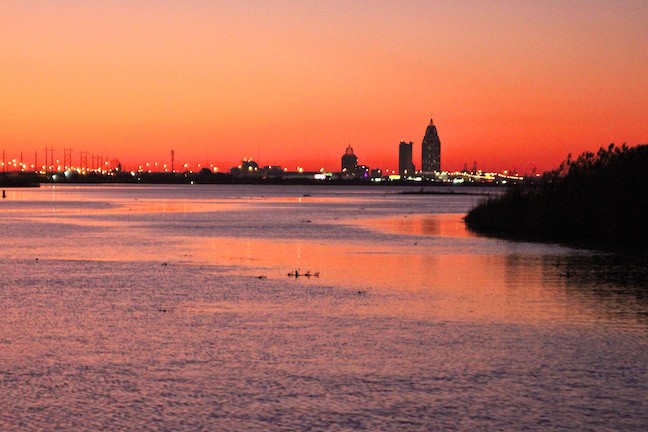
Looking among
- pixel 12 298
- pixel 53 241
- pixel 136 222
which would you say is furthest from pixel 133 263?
pixel 136 222

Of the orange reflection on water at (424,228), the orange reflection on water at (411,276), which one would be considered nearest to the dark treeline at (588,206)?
the orange reflection on water at (424,228)

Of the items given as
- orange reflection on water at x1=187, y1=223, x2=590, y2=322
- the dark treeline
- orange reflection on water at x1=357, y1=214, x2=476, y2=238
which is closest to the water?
orange reflection on water at x1=187, y1=223, x2=590, y2=322

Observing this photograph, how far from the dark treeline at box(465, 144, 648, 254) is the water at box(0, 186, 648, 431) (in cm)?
1191

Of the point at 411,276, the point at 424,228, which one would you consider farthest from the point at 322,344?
the point at 424,228

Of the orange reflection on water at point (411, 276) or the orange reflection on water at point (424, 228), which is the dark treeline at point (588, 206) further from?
the orange reflection on water at point (411, 276)

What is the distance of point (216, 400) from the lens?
37.8 ft

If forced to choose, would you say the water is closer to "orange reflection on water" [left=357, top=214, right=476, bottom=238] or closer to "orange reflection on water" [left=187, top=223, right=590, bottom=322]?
"orange reflection on water" [left=187, top=223, right=590, bottom=322]

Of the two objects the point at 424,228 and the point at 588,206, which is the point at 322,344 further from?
the point at 424,228

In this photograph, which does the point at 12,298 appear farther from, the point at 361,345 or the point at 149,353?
the point at 361,345

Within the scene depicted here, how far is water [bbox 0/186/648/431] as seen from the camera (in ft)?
36.1

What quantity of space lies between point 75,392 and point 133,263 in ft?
58.7

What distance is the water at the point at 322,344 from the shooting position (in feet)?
36.1

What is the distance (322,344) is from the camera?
15.3 metres

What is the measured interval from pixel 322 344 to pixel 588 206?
32.9 meters
